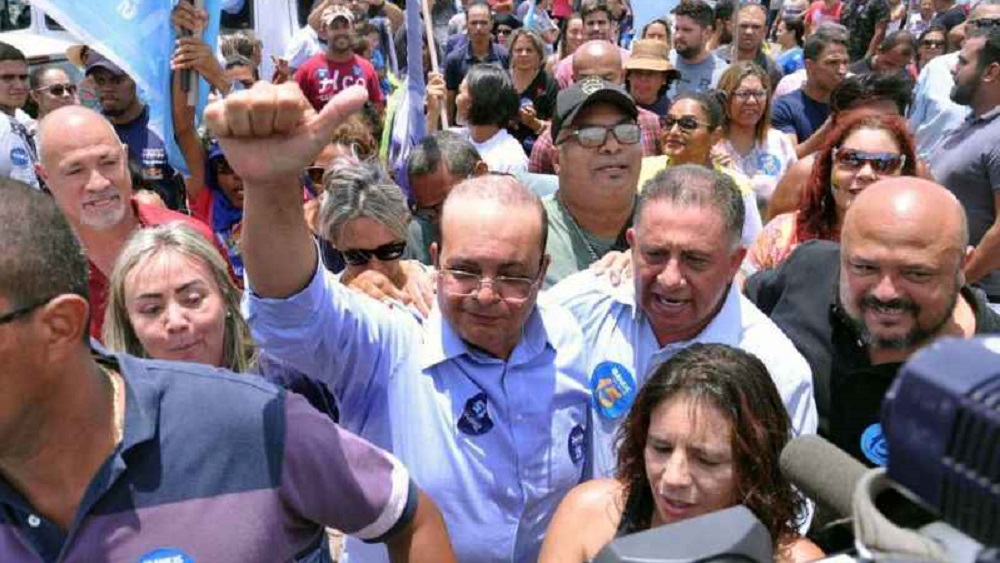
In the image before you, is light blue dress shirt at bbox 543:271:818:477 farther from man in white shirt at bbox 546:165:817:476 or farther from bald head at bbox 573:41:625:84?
bald head at bbox 573:41:625:84

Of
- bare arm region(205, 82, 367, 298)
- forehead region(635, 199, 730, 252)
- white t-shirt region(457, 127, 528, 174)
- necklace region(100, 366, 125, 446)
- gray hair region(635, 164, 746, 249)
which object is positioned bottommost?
white t-shirt region(457, 127, 528, 174)

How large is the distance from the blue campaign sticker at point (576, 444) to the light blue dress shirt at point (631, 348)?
0.18ft

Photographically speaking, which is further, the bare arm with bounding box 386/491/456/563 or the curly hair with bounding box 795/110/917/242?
the curly hair with bounding box 795/110/917/242

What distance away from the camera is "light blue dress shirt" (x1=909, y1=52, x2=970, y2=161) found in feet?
20.2

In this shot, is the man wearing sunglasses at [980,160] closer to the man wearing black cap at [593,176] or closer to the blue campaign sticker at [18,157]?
the man wearing black cap at [593,176]

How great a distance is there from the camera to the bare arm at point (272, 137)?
1.65 metres

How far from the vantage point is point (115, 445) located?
158cm

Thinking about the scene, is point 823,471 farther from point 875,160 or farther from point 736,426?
point 875,160

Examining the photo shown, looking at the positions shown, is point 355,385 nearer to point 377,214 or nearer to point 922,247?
point 377,214

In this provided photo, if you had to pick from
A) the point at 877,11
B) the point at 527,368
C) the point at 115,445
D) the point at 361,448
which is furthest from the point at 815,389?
the point at 877,11

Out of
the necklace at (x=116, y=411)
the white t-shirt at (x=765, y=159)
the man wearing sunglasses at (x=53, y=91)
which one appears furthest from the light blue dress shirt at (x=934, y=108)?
the necklace at (x=116, y=411)

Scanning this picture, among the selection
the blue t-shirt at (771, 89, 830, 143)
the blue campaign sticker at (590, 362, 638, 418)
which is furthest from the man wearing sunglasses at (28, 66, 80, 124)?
the blue campaign sticker at (590, 362, 638, 418)

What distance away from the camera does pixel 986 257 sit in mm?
3984

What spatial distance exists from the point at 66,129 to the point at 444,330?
163cm
